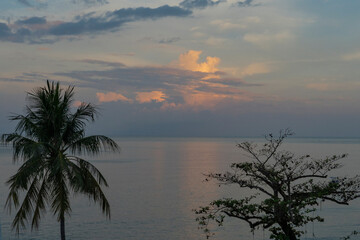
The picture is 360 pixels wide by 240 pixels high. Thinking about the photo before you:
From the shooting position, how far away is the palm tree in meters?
20.3

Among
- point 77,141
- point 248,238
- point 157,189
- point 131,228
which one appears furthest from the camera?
point 157,189

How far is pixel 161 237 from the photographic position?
1682 inches

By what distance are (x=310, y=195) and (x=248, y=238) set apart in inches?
970

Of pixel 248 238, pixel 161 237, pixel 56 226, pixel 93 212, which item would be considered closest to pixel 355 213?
pixel 248 238

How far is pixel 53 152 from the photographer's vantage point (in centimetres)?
2144

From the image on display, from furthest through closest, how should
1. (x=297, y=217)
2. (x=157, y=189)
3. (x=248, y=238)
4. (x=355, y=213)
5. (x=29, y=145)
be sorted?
(x=157, y=189), (x=355, y=213), (x=248, y=238), (x=29, y=145), (x=297, y=217)

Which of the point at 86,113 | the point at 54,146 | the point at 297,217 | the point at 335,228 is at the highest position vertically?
the point at 86,113

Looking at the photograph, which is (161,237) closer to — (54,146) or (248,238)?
(248,238)

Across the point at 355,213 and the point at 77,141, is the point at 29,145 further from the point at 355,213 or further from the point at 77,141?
the point at 355,213

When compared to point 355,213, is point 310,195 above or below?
above

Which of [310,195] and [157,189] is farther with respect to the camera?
[157,189]

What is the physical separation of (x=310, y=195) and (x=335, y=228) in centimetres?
3050

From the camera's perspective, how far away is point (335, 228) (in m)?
46.1

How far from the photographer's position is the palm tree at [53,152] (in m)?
20.3
